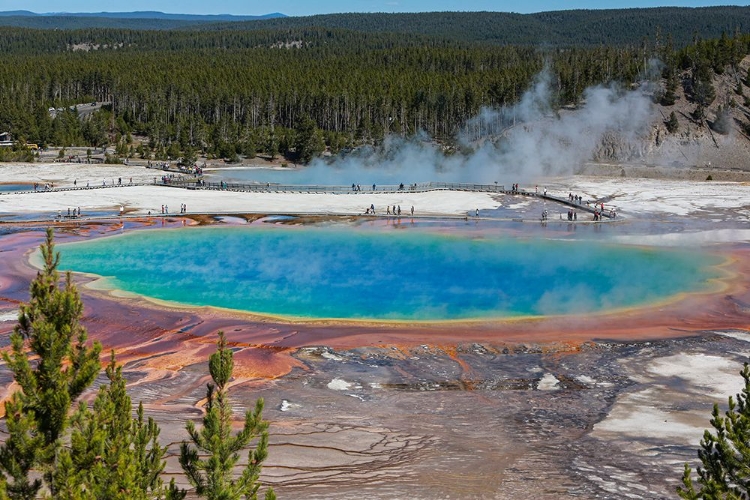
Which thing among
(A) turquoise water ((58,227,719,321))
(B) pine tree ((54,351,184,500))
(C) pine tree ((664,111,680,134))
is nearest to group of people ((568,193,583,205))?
(A) turquoise water ((58,227,719,321))

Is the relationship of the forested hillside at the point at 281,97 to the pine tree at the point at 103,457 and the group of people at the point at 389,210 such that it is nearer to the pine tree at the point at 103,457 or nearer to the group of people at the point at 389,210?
the group of people at the point at 389,210

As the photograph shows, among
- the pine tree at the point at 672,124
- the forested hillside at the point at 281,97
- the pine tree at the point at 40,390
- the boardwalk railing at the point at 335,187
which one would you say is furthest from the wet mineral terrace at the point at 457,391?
the forested hillside at the point at 281,97

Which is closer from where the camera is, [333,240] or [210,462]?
[210,462]

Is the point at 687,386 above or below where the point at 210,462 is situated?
below

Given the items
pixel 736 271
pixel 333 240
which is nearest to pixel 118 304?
pixel 333 240

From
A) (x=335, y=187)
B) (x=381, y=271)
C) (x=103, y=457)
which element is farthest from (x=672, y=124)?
(x=103, y=457)

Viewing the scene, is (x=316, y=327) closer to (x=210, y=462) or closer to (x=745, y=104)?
(x=210, y=462)
